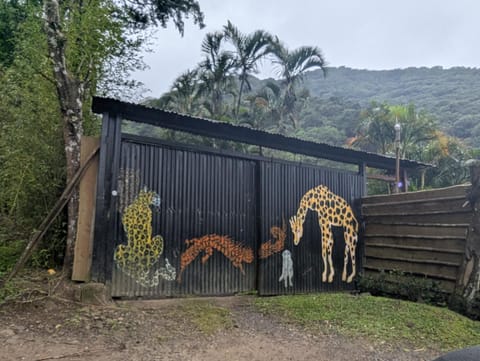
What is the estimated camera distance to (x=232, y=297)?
5852mm

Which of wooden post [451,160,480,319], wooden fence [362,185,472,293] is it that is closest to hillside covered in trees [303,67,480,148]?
wooden fence [362,185,472,293]

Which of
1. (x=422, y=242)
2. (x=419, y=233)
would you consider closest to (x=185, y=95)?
(x=419, y=233)

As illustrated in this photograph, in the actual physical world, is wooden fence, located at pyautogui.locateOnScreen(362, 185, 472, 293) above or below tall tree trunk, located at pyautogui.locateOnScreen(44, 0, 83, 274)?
below

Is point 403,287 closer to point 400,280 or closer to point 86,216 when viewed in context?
point 400,280

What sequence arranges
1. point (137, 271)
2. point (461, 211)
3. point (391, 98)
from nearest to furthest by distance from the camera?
point (137, 271) → point (461, 211) → point (391, 98)

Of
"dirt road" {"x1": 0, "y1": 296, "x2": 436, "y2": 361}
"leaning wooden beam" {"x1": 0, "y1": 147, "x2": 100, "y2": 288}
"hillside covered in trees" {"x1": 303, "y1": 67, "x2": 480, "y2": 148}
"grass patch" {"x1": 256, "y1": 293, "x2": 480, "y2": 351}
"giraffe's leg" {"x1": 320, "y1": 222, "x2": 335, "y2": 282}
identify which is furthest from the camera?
"hillside covered in trees" {"x1": 303, "y1": 67, "x2": 480, "y2": 148}

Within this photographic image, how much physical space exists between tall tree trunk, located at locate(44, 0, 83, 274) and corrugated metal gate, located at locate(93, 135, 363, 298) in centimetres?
51

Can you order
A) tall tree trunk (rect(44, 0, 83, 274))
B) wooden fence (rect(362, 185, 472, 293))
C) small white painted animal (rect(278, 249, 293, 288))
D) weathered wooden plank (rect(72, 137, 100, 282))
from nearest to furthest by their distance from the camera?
1. weathered wooden plank (rect(72, 137, 100, 282))
2. tall tree trunk (rect(44, 0, 83, 274))
3. wooden fence (rect(362, 185, 472, 293))
4. small white painted animal (rect(278, 249, 293, 288))

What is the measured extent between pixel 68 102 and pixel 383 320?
509 cm

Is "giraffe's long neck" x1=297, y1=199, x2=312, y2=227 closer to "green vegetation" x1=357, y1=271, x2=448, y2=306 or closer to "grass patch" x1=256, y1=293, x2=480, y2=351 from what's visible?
"grass patch" x1=256, y1=293, x2=480, y2=351

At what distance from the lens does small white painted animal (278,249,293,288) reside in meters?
6.47

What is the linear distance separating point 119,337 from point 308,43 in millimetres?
13562

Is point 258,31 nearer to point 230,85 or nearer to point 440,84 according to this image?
A: point 230,85

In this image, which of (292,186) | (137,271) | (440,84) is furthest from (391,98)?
(137,271)
